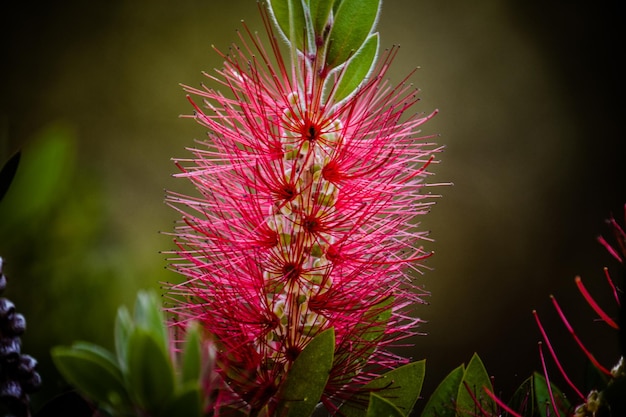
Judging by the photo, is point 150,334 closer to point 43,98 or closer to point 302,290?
point 302,290

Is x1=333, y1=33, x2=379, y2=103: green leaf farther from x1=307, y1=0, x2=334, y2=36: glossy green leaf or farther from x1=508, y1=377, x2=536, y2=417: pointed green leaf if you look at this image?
x1=508, y1=377, x2=536, y2=417: pointed green leaf

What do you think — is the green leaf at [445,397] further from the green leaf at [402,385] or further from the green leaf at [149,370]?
the green leaf at [149,370]

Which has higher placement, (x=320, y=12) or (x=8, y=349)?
(x=320, y=12)

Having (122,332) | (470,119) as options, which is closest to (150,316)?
(122,332)

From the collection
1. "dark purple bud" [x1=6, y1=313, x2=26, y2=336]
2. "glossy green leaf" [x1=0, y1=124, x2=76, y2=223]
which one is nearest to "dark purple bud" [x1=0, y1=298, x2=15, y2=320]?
"dark purple bud" [x1=6, y1=313, x2=26, y2=336]

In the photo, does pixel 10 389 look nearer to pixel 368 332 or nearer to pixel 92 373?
pixel 92 373

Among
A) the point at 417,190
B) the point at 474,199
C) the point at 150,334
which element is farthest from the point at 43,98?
the point at 150,334

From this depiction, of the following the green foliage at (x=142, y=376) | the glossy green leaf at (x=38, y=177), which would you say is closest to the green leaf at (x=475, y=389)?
the green foliage at (x=142, y=376)
